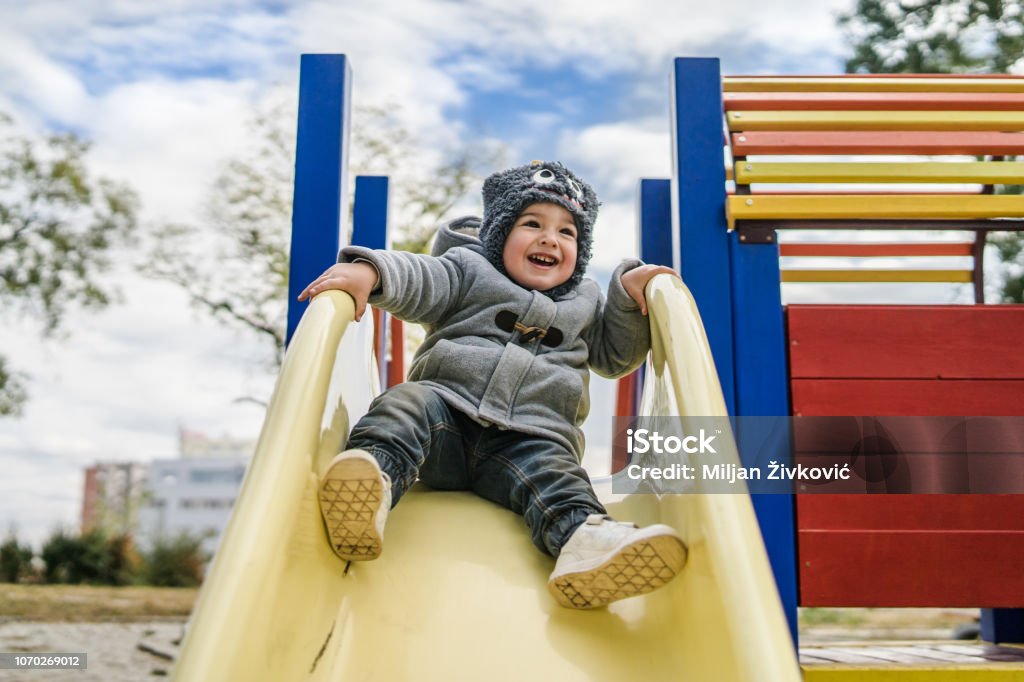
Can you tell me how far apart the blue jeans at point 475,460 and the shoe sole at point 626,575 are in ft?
0.45

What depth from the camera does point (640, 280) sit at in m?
1.93

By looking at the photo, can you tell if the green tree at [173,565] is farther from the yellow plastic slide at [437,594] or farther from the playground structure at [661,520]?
the yellow plastic slide at [437,594]

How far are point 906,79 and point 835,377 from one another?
1.04 m

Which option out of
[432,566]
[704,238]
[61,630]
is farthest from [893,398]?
[61,630]

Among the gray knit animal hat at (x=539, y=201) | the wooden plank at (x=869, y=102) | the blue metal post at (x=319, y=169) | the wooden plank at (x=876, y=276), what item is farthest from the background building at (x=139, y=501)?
the wooden plank at (x=869, y=102)

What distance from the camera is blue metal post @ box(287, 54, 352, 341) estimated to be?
228 centimetres

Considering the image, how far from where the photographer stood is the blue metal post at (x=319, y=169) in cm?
Answer: 228

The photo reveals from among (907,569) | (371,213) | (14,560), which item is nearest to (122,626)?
(14,560)

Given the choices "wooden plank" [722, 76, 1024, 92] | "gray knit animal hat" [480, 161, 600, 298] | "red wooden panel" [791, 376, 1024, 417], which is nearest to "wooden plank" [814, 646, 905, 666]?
"red wooden panel" [791, 376, 1024, 417]

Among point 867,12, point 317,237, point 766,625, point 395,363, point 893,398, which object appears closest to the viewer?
point 766,625

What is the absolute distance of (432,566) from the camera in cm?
159

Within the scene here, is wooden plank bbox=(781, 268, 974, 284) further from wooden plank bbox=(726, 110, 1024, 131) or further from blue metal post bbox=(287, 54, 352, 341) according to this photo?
blue metal post bbox=(287, 54, 352, 341)

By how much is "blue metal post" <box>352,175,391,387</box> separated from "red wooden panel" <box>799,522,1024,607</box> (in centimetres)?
146

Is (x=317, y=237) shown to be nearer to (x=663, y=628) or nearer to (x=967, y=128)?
(x=663, y=628)
